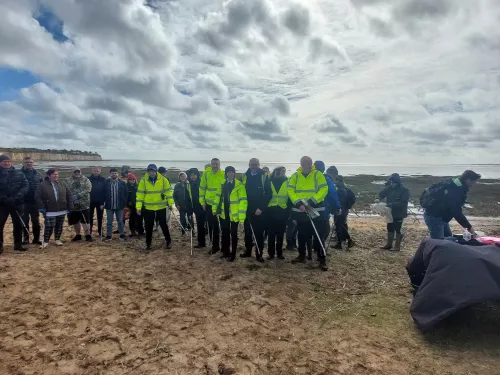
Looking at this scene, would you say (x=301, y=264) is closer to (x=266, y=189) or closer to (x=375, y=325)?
(x=266, y=189)

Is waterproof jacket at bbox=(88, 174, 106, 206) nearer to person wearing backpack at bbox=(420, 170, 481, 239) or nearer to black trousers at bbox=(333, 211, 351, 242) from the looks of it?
black trousers at bbox=(333, 211, 351, 242)

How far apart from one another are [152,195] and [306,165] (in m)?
4.29

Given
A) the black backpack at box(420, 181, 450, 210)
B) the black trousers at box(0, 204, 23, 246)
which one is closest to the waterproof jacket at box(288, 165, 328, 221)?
the black backpack at box(420, 181, 450, 210)

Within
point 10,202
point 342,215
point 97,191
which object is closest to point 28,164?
point 10,202

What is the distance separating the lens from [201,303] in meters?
5.46

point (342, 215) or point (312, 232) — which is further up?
point (342, 215)

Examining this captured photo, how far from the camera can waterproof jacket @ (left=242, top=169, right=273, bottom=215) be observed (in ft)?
25.1

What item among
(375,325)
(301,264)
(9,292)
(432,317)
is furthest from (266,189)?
(9,292)

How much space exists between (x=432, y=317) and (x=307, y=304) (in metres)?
1.98

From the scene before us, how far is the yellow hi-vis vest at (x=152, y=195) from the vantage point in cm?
833

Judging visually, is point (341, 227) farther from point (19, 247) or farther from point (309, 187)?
point (19, 247)

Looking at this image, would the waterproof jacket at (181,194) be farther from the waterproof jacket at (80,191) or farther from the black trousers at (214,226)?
the waterproof jacket at (80,191)

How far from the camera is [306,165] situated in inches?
287

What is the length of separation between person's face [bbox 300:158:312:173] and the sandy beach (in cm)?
237
